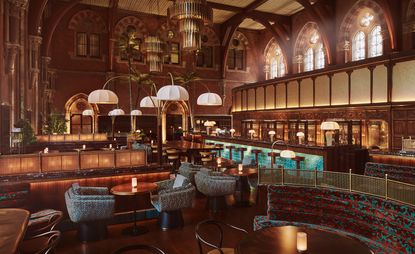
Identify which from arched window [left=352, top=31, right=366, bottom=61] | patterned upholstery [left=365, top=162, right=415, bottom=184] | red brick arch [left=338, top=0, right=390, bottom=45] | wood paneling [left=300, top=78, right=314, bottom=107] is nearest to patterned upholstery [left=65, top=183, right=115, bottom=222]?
patterned upholstery [left=365, top=162, right=415, bottom=184]

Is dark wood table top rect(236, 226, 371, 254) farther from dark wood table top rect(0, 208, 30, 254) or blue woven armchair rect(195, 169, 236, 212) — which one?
blue woven armchair rect(195, 169, 236, 212)

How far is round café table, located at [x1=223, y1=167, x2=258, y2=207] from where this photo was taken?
6043mm

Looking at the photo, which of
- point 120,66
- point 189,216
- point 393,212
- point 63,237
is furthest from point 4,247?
point 120,66

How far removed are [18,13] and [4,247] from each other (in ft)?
27.7

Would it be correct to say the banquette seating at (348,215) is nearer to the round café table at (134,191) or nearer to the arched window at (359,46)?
the round café table at (134,191)

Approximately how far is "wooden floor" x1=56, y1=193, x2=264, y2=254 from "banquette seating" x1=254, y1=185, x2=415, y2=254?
2.90 ft

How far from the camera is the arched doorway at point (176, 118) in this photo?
63.6 ft

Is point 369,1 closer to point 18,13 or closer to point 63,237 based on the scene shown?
point 18,13

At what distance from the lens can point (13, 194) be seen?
4426 millimetres

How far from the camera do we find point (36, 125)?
12266mm

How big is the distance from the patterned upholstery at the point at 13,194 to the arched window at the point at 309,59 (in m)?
16.0

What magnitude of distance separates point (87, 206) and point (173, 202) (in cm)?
126

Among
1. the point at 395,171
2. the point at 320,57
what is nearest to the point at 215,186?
the point at 395,171

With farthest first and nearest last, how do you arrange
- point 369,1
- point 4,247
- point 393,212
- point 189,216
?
point 369,1
point 189,216
point 393,212
point 4,247
